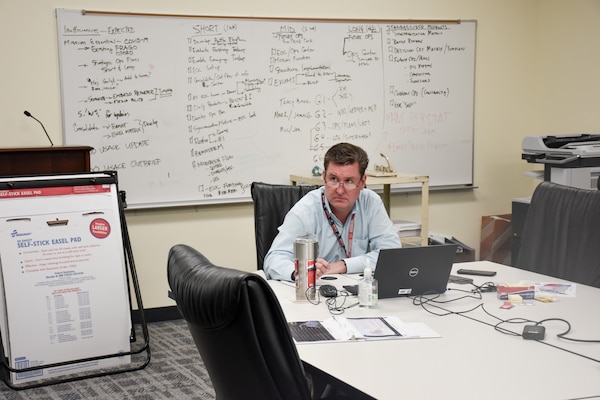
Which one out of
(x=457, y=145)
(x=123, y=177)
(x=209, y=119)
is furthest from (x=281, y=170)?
(x=457, y=145)

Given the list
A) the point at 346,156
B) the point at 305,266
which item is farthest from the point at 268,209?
the point at 305,266

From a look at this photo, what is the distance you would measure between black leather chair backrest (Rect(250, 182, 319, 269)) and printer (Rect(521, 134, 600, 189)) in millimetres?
1912

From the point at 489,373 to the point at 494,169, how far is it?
4000mm

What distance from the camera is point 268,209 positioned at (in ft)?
11.0

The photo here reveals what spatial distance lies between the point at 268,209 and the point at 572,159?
82.1 inches

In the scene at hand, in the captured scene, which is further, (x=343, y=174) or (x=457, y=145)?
(x=457, y=145)

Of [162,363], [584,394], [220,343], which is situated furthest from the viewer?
[162,363]

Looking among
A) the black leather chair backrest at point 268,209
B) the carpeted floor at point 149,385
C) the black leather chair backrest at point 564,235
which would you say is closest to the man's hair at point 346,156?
the black leather chair backrest at point 268,209

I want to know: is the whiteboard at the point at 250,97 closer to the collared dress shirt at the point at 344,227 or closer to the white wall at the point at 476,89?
the white wall at the point at 476,89

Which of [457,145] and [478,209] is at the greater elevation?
[457,145]

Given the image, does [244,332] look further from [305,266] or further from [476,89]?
[476,89]

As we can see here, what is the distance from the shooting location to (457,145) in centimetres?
537

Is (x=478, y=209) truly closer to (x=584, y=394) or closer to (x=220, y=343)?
(x=584, y=394)

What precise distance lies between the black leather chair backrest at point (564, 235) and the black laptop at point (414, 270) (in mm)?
797
